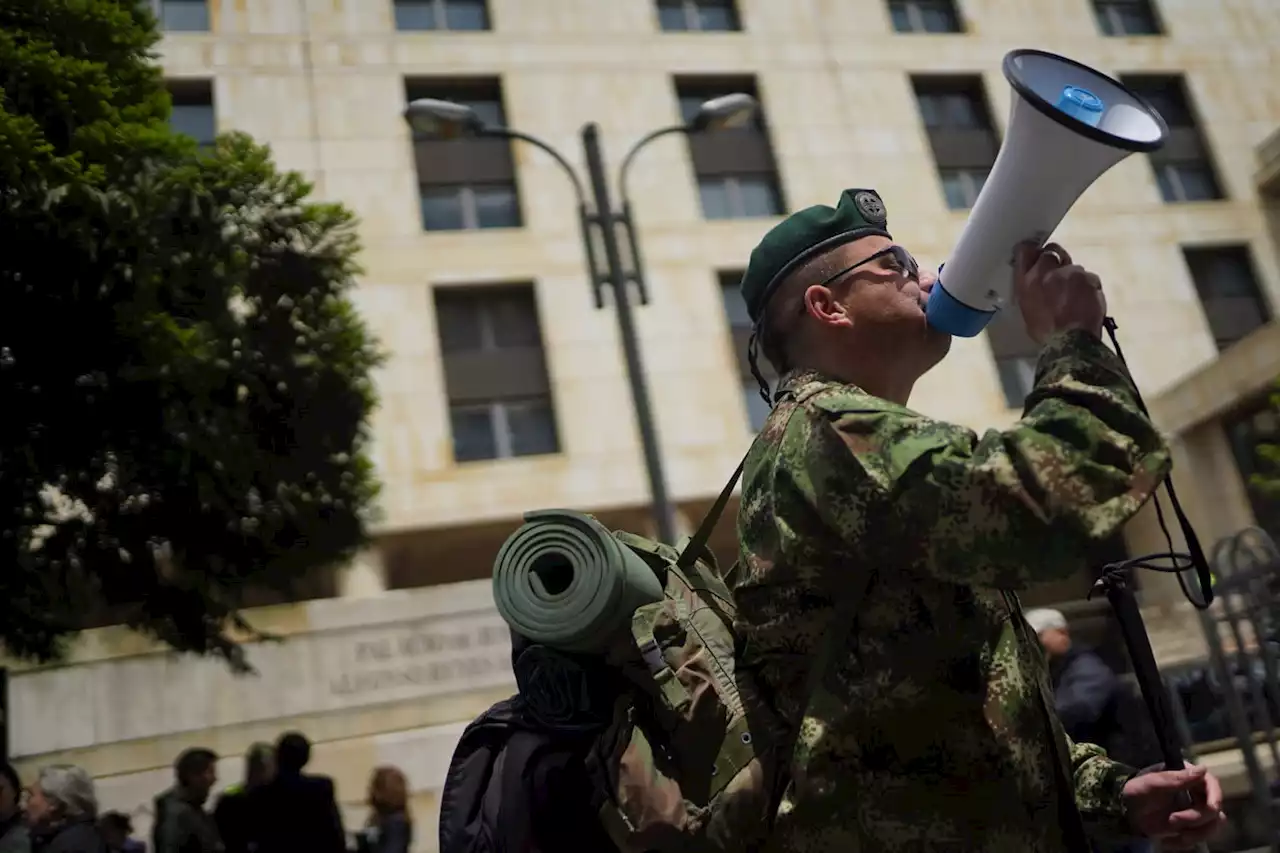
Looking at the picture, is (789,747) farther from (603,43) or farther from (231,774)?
(603,43)

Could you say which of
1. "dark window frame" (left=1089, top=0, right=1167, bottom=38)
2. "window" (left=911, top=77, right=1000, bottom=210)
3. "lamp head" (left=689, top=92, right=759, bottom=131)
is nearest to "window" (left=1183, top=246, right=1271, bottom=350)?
"window" (left=911, top=77, right=1000, bottom=210)

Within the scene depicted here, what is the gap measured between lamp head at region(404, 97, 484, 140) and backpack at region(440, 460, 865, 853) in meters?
8.40

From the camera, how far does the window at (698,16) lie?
18.9 meters

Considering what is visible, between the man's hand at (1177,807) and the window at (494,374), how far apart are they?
14.4 metres

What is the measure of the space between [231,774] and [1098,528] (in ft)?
45.6

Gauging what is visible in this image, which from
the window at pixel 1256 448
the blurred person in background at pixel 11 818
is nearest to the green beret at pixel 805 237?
the blurred person in background at pixel 11 818

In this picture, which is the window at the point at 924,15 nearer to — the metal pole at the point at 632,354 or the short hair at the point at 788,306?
the metal pole at the point at 632,354

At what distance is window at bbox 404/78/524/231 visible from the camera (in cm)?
1684

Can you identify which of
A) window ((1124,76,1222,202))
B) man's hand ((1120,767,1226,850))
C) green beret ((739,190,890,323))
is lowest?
man's hand ((1120,767,1226,850))

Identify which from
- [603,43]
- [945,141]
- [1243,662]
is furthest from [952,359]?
[1243,662]

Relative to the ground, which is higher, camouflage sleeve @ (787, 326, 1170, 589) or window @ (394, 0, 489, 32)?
window @ (394, 0, 489, 32)

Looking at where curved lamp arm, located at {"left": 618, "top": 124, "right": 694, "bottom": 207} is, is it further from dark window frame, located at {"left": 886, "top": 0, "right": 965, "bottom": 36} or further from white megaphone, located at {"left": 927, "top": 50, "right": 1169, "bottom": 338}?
dark window frame, located at {"left": 886, "top": 0, "right": 965, "bottom": 36}

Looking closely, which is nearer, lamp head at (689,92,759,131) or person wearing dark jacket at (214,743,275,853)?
person wearing dark jacket at (214,743,275,853)

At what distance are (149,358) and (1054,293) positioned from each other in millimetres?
7538
